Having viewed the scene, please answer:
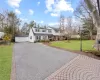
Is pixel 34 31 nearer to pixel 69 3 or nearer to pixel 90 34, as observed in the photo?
pixel 90 34

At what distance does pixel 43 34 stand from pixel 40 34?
4.33 ft

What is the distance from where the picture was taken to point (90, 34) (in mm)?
47625

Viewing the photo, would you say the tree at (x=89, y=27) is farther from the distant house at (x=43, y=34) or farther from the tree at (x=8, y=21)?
the tree at (x=8, y=21)

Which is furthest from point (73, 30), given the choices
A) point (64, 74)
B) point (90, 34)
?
point (64, 74)

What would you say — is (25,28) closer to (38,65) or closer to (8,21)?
(8,21)

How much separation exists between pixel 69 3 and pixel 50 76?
25.5 ft

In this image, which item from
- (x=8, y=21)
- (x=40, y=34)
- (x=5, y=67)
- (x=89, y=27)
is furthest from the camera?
(x=89, y=27)

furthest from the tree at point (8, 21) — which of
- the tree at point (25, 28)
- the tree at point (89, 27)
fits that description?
the tree at point (89, 27)

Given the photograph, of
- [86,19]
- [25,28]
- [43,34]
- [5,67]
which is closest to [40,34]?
[43,34]

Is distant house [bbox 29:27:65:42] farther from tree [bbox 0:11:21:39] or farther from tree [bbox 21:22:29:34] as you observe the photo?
tree [bbox 21:22:29:34]

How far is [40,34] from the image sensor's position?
149 ft

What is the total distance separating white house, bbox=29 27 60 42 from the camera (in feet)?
144

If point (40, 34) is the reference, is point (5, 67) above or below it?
below

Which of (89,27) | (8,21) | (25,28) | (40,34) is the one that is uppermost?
(8,21)
